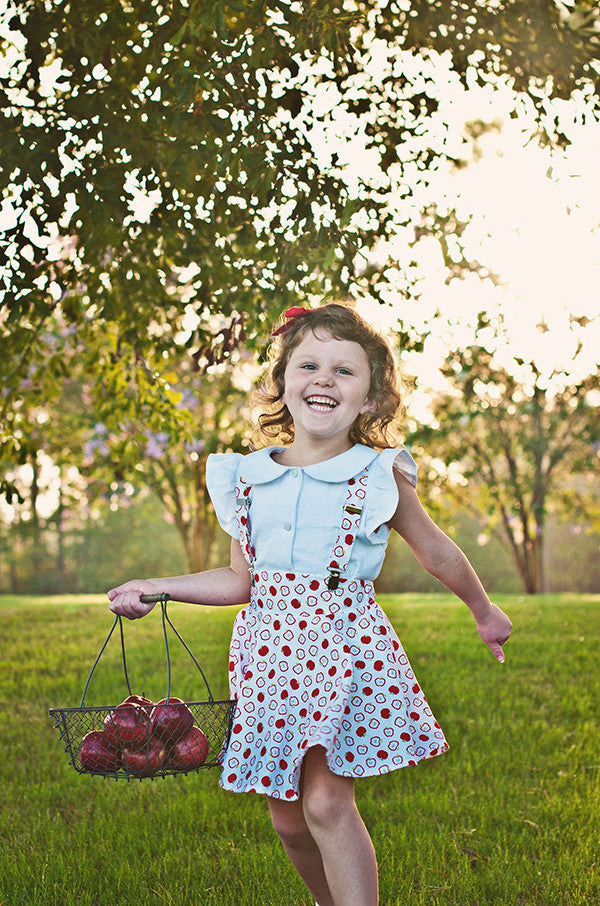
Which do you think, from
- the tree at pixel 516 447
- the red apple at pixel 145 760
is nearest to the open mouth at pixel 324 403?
the red apple at pixel 145 760

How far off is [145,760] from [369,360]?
137cm

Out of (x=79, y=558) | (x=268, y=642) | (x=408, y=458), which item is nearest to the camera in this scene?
(x=268, y=642)

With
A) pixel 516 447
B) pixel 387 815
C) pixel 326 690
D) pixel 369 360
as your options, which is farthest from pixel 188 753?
pixel 516 447

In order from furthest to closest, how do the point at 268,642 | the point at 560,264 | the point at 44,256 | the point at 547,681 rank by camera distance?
1. the point at 547,681
2. the point at 560,264
3. the point at 44,256
4. the point at 268,642

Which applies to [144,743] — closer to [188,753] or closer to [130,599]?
[188,753]

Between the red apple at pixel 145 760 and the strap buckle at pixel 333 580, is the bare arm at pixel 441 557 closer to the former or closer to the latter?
the strap buckle at pixel 333 580

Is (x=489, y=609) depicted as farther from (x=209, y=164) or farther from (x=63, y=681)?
(x=63, y=681)

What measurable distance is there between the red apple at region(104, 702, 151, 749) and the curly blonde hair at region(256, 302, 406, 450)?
110 cm

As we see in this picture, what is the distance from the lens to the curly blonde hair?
2.87m

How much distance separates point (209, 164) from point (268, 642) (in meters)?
1.95

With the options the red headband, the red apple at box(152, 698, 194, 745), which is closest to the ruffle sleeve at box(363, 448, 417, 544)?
the red headband

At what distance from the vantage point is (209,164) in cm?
354

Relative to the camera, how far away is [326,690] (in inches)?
97.7

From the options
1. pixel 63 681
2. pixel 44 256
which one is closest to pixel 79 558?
pixel 63 681
